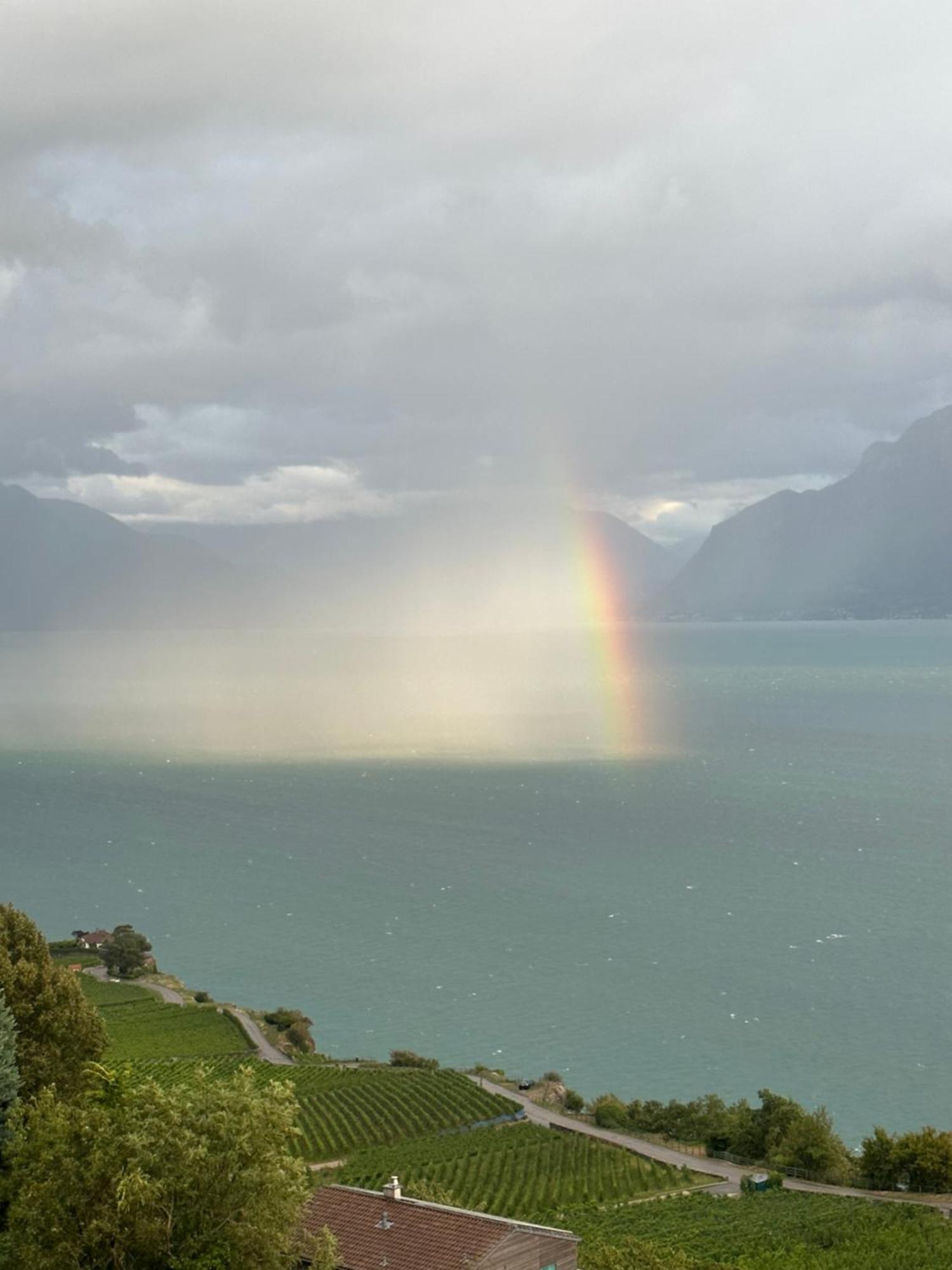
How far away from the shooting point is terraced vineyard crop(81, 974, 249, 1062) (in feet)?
226

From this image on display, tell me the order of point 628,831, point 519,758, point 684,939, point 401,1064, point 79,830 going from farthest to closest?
point 519,758
point 79,830
point 628,831
point 684,939
point 401,1064

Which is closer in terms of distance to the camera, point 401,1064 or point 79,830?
point 401,1064

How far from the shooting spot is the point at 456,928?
304 feet

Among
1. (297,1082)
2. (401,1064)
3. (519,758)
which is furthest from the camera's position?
(519,758)

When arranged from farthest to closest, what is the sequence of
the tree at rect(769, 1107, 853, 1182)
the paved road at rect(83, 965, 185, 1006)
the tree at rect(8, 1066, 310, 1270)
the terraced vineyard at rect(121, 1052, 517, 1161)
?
1. the paved road at rect(83, 965, 185, 1006)
2. the terraced vineyard at rect(121, 1052, 517, 1161)
3. the tree at rect(769, 1107, 853, 1182)
4. the tree at rect(8, 1066, 310, 1270)

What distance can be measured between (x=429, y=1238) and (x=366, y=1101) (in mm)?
32959

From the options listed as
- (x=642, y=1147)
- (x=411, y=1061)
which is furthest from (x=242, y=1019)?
(x=642, y=1147)

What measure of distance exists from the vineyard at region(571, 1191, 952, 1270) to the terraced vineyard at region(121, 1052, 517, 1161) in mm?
14505

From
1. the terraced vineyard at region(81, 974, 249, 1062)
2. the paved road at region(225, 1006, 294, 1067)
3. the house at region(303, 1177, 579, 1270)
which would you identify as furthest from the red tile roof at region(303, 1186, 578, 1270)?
the paved road at region(225, 1006, 294, 1067)

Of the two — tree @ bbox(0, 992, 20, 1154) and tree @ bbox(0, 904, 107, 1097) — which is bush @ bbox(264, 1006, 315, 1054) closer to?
tree @ bbox(0, 904, 107, 1097)

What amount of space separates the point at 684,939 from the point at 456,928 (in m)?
17.6

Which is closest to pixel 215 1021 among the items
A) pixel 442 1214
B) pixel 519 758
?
pixel 442 1214

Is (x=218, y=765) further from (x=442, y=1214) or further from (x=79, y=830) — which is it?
(x=442, y=1214)

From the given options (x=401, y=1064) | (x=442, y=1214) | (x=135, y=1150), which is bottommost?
(x=401, y=1064)
